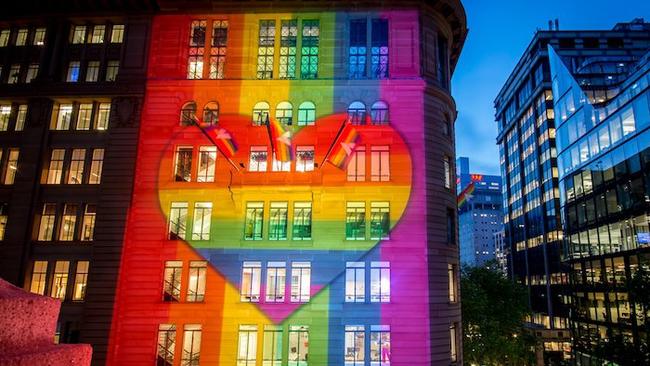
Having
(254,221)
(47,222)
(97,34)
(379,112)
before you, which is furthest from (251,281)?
(97,34)

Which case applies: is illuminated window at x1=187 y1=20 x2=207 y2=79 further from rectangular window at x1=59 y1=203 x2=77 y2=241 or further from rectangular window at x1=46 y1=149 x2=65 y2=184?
rectangular window at x1=59 y1=203 x2=77 y2=241

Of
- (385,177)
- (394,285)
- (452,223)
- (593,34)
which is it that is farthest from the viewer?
(593,34)

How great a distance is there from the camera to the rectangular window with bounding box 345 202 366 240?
3350 cm

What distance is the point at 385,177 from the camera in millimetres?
34406

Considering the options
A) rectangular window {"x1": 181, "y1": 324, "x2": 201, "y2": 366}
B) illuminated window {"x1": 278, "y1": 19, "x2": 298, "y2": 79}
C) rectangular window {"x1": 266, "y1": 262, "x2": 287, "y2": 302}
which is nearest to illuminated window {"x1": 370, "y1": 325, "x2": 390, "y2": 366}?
rectangular window {"x1": 266, "y1": 262, "x2": 287, "y2": 302}

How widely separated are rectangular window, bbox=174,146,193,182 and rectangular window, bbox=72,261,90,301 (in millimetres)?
8757

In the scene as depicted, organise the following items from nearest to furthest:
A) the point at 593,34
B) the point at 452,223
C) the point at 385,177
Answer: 1. the point at 385,177
2. the point at 452,223
3. the point at 593,34

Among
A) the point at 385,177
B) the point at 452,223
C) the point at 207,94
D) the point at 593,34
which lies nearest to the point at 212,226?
the point at 207,94

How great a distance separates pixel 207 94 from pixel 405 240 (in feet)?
60.5

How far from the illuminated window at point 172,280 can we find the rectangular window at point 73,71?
1673 cm

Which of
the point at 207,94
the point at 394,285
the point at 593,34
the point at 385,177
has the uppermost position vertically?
the point at 593,34

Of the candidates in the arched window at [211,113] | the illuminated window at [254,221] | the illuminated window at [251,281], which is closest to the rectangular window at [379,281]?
the illuminated window at [251,281]

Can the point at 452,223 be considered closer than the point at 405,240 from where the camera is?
No

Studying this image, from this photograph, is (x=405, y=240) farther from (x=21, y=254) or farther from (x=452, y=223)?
(x=21, y=254)
